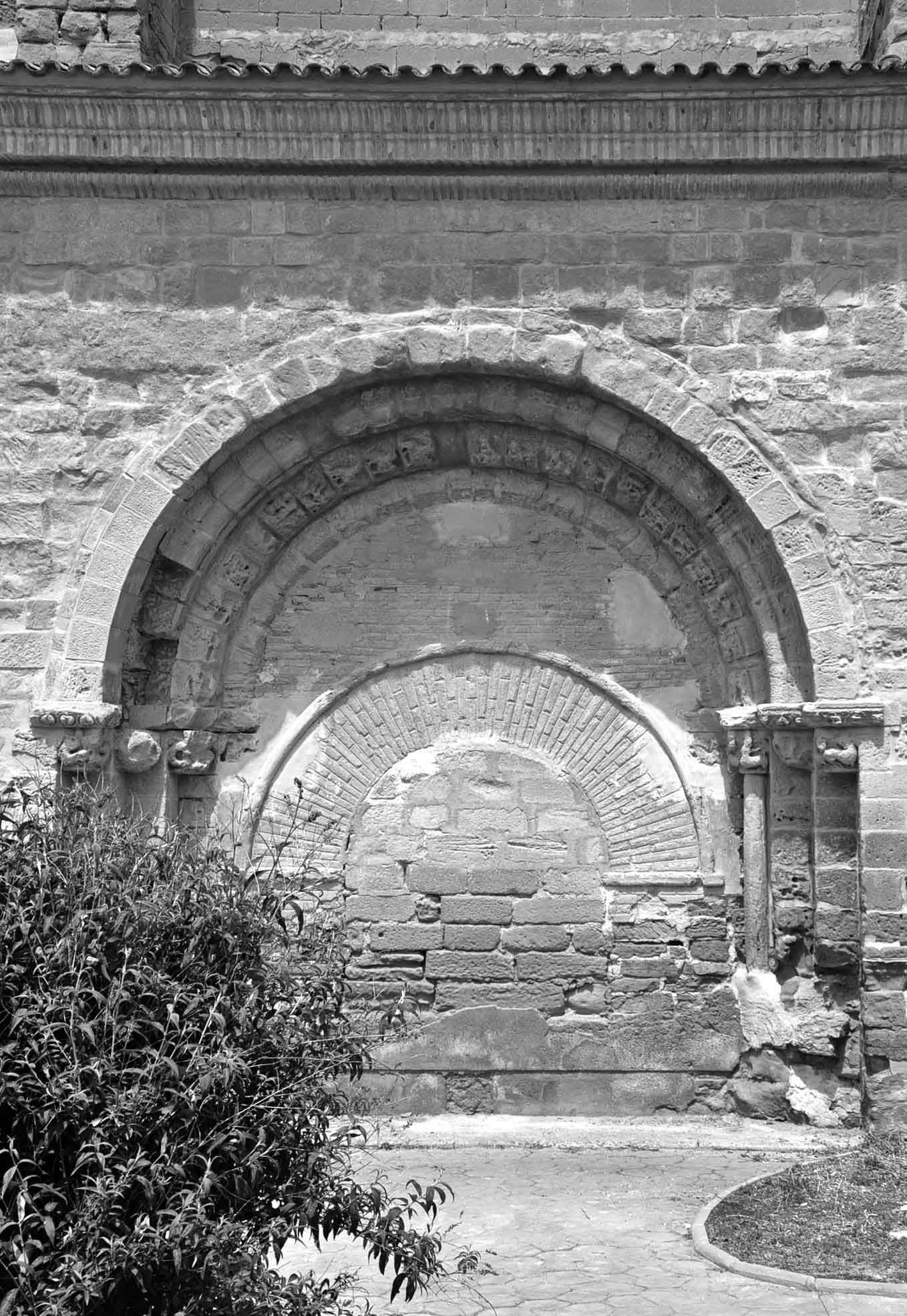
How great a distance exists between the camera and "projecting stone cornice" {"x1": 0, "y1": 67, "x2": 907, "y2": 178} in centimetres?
636

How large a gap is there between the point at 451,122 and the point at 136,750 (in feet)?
10.8

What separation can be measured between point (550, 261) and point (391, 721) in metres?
2.36

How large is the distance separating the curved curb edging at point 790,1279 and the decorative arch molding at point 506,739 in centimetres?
236

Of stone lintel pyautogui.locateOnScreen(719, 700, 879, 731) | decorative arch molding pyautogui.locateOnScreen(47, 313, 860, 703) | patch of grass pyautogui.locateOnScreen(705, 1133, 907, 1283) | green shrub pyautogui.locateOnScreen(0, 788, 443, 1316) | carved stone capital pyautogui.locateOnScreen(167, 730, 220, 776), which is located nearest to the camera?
green shrub pyautogui.locateOnScreen(0, 788, 443, 1316)

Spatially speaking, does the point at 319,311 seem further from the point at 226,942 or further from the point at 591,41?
the point at 226,942

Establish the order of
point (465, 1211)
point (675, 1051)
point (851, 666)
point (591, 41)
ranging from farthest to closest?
1. point (591, 41)
2. point (675, 1051)
3. point (851, 666)
4. point (465, 1211)

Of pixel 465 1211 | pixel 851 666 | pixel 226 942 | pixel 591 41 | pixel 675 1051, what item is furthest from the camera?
pixel 591 41

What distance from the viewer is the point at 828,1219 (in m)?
5.00

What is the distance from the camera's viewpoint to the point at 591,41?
301 inches

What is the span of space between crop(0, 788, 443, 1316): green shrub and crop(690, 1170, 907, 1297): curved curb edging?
1647 mm

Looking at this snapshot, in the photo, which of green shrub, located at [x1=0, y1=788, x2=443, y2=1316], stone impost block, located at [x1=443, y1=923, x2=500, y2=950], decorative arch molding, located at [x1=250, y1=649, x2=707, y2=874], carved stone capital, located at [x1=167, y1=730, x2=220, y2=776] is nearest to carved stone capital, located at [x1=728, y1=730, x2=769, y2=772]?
decorative arch molding, located at [x1=250, y1=649, x2=707, y2=874]

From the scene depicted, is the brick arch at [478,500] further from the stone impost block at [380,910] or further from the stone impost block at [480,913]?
the stone impost block at [480,913]

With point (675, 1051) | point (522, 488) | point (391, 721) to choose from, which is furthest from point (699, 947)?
point (522, 488)

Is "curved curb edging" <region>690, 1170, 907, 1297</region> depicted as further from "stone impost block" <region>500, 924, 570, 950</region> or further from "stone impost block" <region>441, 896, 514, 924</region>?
"stone impost block" <region>441, 896, 514, 924</region>
